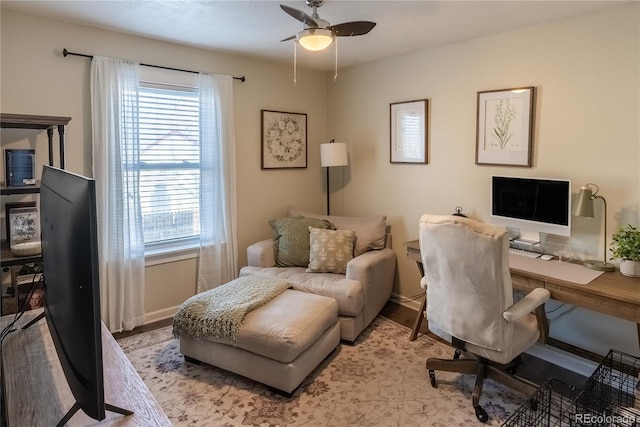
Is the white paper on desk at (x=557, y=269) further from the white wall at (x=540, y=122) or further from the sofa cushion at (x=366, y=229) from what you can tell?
the sofa cushion at (x=366, y=229)

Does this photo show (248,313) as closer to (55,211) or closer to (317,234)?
(317,234)

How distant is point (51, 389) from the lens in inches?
47.5

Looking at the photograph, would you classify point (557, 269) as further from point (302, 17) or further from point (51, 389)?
point (51, 389)

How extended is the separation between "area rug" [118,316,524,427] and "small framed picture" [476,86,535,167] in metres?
1.53

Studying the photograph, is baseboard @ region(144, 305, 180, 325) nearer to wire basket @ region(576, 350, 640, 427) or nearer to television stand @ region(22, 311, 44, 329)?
television stand @ region(22, 311, 44, 329)

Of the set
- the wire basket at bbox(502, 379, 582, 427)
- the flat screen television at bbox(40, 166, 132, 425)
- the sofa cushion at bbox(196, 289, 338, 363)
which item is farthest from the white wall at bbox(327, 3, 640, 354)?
the flat screen television at bbox(40, 166, 132, 425)

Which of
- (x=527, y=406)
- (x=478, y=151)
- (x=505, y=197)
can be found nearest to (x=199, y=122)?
(x=478, y=151)

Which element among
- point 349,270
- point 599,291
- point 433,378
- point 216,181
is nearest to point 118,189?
point 216,181

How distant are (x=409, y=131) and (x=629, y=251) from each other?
196cm

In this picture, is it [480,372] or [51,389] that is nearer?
[51,389]

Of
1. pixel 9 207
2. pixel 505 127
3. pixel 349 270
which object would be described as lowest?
pixel 349 270

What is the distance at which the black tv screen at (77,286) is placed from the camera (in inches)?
32.8

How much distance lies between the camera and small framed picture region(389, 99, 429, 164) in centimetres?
363

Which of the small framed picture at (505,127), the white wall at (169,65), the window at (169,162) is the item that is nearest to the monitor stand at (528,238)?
the small framed picture at (505,127)
